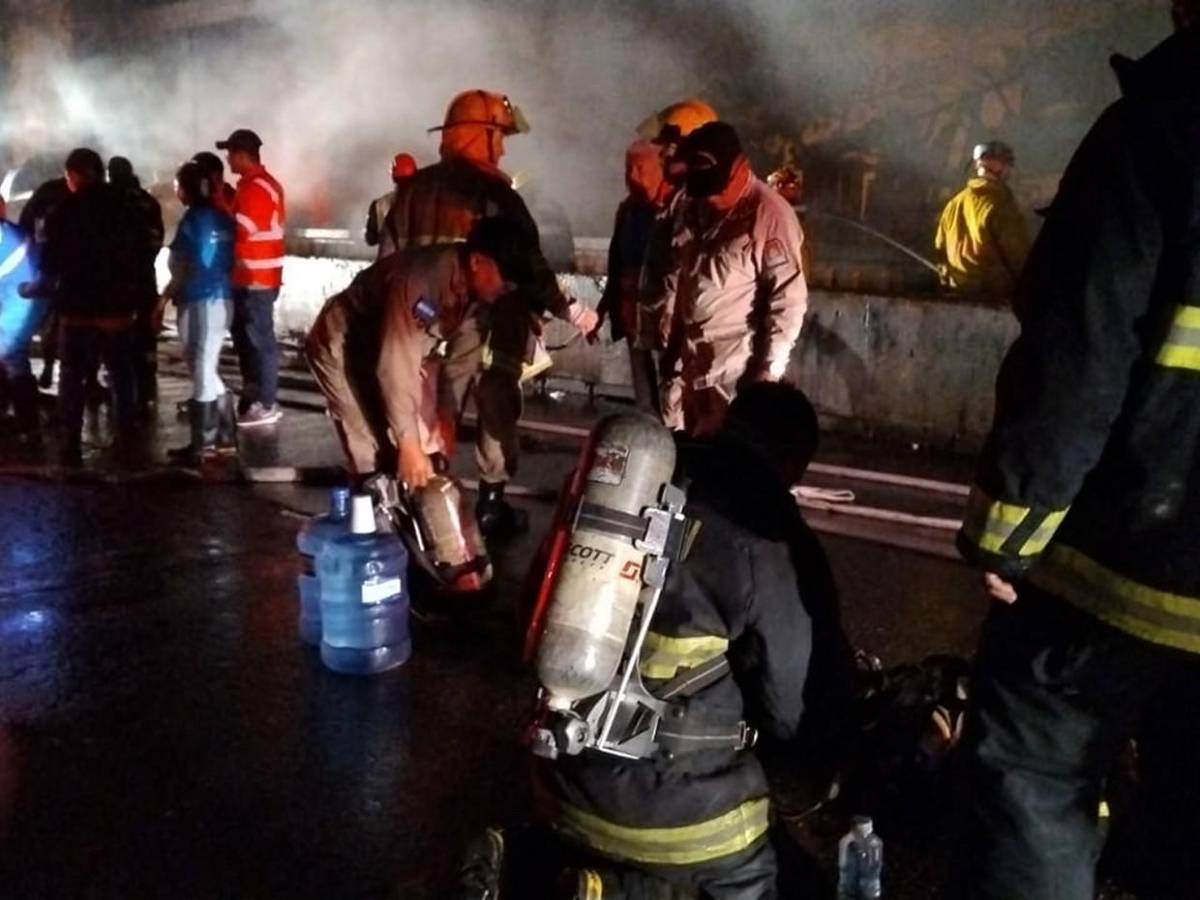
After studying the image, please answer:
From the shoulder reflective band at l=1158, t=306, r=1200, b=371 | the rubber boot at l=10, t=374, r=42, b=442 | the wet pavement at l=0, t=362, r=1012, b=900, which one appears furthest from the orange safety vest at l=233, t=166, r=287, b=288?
the shoulder reflective band at l=1158, t=306, r=1200, b=371

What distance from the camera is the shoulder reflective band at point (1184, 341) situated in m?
2.06

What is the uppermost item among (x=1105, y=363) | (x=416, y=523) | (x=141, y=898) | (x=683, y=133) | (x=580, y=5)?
(x=580, y=5)

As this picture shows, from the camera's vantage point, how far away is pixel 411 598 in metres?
4.97

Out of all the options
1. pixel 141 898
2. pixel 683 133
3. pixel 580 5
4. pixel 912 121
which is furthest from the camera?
pixel 580 5

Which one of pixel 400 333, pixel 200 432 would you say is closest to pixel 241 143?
pixel 200 432

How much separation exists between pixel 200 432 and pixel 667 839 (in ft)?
20.4

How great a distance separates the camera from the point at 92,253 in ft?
25.6

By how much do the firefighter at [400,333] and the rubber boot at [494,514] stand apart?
1.22m

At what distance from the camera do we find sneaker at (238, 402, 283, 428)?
30.9 feet

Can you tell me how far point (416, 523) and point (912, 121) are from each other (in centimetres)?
1121

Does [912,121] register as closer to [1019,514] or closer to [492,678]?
[492,678]

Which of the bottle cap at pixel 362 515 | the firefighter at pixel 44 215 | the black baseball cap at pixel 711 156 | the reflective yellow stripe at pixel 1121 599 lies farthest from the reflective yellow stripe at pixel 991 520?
the firefighter at pixel 44 215

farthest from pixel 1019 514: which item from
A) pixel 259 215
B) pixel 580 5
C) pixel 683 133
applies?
pixel 580 5

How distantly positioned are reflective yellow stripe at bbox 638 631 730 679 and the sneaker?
7.33m
